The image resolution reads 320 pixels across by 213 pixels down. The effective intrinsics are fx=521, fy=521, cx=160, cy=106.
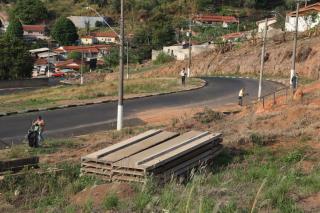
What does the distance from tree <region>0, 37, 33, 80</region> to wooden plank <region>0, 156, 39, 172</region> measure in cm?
5448

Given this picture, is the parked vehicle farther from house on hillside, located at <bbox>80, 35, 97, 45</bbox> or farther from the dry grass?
house on hillside, located at <bbox>80, 35, 97, 45</bbox>

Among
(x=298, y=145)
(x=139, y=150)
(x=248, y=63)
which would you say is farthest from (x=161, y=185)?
(x=248, y=63)

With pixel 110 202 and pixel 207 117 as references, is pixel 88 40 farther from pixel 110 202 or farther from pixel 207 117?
pixel 110 202

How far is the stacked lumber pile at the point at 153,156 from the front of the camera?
10488mm

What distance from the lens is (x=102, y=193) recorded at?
8.84 meters

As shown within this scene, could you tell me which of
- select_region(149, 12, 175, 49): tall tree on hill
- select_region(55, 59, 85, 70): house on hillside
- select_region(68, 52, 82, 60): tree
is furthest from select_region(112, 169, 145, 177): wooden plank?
select_region(68, 52, 82, 60): tree

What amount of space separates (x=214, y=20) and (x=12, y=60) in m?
58.1

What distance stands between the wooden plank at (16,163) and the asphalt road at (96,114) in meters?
7.14

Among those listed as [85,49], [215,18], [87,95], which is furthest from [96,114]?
[215,18]

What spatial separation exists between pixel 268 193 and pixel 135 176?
300cm

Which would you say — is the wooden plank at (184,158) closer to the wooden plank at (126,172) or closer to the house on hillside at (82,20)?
the wooden plank at (126,172)

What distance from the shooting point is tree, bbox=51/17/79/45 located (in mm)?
121062

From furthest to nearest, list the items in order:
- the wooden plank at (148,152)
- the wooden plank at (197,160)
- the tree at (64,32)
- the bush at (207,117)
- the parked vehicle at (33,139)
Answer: the tree at (64,32) → the bush at (207,117) → the parked vehicle at (33,139) → the wooden plank at (197,160) → the wooden plank at (148,152)

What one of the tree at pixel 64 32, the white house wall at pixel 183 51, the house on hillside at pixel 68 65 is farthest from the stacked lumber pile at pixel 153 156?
the tree at pixel 64 32
